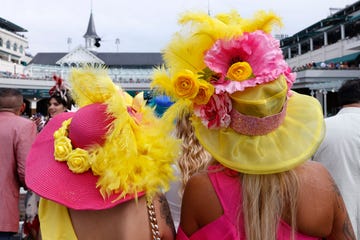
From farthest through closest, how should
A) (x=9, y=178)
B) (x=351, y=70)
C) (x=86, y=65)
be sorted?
1. (x=351, y=70)
2. (x=9, y=178)
3. (x=86, y=65)

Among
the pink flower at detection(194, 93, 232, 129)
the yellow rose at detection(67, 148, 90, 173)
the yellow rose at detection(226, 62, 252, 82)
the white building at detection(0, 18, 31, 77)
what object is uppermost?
the white building at detection(0, 18, 31, 77)

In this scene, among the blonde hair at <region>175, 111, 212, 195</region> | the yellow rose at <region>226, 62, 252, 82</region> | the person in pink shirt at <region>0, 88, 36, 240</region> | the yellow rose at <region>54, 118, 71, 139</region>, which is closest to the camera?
the yellow rose at <region>226, 62, 252, 82</region>

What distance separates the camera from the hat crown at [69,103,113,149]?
1.32m

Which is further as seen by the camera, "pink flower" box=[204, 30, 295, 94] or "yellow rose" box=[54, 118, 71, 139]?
"yellow rose" box=[54, 118, 71, 139]

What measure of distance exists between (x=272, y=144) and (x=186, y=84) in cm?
38

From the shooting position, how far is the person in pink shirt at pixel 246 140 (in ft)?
4.10

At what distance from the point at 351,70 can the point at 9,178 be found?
89.2 feet

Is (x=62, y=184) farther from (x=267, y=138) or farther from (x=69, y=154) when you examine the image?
(x=267, y=138)

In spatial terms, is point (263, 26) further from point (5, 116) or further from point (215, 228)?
point (5, 116)

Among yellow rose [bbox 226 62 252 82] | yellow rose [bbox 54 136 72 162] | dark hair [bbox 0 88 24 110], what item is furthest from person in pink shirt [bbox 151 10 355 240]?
dark hair [bbox 0 88 24 110]

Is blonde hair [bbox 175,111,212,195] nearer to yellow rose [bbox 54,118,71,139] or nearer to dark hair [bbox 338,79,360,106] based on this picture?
yellow rose [bbox 54,118,71,139]

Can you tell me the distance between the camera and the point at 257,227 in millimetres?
1256

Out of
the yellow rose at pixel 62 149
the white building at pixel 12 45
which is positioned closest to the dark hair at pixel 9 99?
the yellow rose at pixel 62 149

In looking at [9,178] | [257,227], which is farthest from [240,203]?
[9,178]
